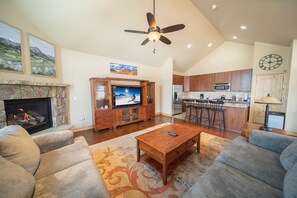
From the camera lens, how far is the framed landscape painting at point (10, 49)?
209cm

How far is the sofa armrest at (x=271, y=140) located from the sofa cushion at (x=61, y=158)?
8.36 feet

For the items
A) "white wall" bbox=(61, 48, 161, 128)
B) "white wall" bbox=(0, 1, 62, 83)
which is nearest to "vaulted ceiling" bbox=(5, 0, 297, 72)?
"white wall" bbox=(0, 1, 62, 83)

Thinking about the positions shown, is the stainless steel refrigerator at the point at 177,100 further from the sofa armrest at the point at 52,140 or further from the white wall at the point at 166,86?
the sofa armrest at the point at 52,140

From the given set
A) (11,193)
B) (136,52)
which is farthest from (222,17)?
(11,193)

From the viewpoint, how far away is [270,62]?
13.0 feet

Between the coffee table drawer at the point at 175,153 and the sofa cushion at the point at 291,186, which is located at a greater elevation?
the sofa cushion at the point at 291,186

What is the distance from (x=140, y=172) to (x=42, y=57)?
3.52 meters

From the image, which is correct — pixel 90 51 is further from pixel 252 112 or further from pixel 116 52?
pixel 252 112

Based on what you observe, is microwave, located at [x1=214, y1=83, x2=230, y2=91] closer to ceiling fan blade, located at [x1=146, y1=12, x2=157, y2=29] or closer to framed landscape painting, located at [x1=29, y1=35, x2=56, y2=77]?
ceiling fan blade, located at [x1=146, y1=12, x2=157, y2=29]

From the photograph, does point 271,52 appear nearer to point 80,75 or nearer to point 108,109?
point 108,109

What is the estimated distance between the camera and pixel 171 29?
7.54 ft

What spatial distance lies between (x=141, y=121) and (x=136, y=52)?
2.86 metres

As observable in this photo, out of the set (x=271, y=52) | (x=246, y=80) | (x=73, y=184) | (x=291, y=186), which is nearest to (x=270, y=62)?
(x=271, y=52)

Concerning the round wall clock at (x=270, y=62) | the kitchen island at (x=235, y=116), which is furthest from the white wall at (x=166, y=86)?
the round wall clock at (x=270, y=62)
